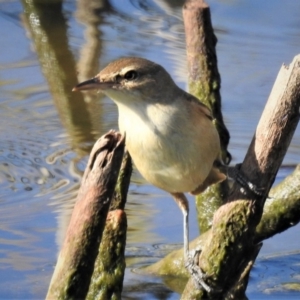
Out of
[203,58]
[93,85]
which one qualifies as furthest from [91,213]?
[203,58]

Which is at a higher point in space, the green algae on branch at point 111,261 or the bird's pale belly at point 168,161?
the bird's pale belly at point 168,161

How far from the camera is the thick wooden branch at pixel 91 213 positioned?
4.11 meters

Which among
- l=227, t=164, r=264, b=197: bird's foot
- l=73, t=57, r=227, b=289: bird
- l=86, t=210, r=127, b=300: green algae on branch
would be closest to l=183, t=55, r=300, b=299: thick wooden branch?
l=227, t=164, r=264, b=197: bird's foot

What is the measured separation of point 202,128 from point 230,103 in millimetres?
3900

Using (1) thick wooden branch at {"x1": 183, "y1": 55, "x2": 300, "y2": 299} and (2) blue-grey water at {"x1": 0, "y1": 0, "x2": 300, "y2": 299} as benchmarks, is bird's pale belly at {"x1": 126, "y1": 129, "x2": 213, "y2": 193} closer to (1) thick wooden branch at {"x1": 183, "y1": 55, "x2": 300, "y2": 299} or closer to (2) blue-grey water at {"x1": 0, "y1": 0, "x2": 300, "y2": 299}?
(1) thick wooden branch at {"x1": 183, "y1": 55, "x2": 300, "y2": 299}

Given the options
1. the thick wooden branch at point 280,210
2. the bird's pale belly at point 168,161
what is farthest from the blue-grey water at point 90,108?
the bird's pale belly at point 168,161

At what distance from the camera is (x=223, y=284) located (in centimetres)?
471

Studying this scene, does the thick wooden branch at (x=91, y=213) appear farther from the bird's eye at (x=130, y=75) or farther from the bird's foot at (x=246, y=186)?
the bird's eye at (x=130, y=75)

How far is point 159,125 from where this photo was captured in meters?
5.00

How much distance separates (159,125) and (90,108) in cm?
405

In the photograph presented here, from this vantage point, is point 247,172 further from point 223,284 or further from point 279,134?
point 223,284

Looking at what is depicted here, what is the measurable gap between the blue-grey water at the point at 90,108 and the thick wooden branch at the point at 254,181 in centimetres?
165

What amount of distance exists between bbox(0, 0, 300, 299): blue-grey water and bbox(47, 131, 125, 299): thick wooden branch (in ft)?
6.73

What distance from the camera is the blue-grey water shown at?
661cm
